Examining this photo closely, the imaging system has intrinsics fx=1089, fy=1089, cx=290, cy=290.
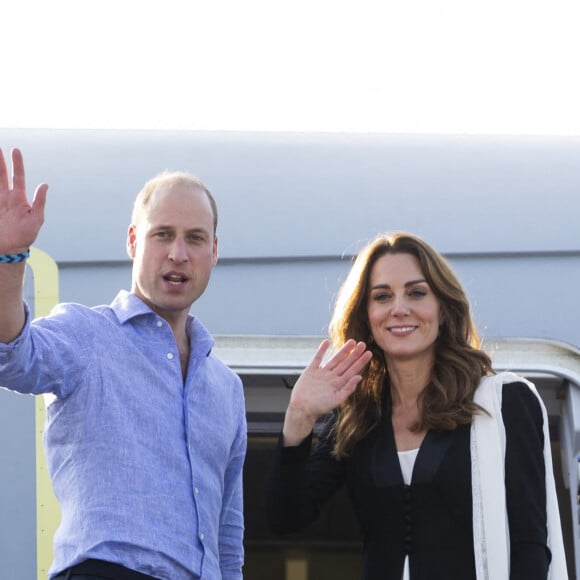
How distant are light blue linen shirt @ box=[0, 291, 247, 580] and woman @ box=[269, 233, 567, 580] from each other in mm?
410

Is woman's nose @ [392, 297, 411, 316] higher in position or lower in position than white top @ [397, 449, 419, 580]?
higher

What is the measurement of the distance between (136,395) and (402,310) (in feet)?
2.37

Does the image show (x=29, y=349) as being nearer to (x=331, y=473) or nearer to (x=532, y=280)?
(x=331, y=473)

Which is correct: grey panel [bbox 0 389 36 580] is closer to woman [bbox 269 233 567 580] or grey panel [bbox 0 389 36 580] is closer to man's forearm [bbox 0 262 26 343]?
woman [bbox 269 233 567 580]

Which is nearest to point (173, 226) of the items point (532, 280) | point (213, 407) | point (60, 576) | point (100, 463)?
point (213, 407)

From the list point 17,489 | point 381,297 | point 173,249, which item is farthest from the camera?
point 17,489

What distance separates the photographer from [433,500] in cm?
234

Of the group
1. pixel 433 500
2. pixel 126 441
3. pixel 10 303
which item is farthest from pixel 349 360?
pixel 10 303

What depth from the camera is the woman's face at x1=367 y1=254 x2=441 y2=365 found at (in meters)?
2.48

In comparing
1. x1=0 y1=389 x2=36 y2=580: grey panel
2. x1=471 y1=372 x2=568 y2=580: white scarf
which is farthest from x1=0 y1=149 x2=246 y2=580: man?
x1=0 y1=389 x2=36 y2=580: grey panel

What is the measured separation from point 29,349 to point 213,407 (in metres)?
0.48

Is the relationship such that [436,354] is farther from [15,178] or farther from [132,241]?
[15,178]

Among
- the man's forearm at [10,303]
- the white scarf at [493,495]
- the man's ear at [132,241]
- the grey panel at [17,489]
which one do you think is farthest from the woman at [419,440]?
the man's forearm at [10,303]

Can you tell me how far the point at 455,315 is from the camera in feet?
8.40
